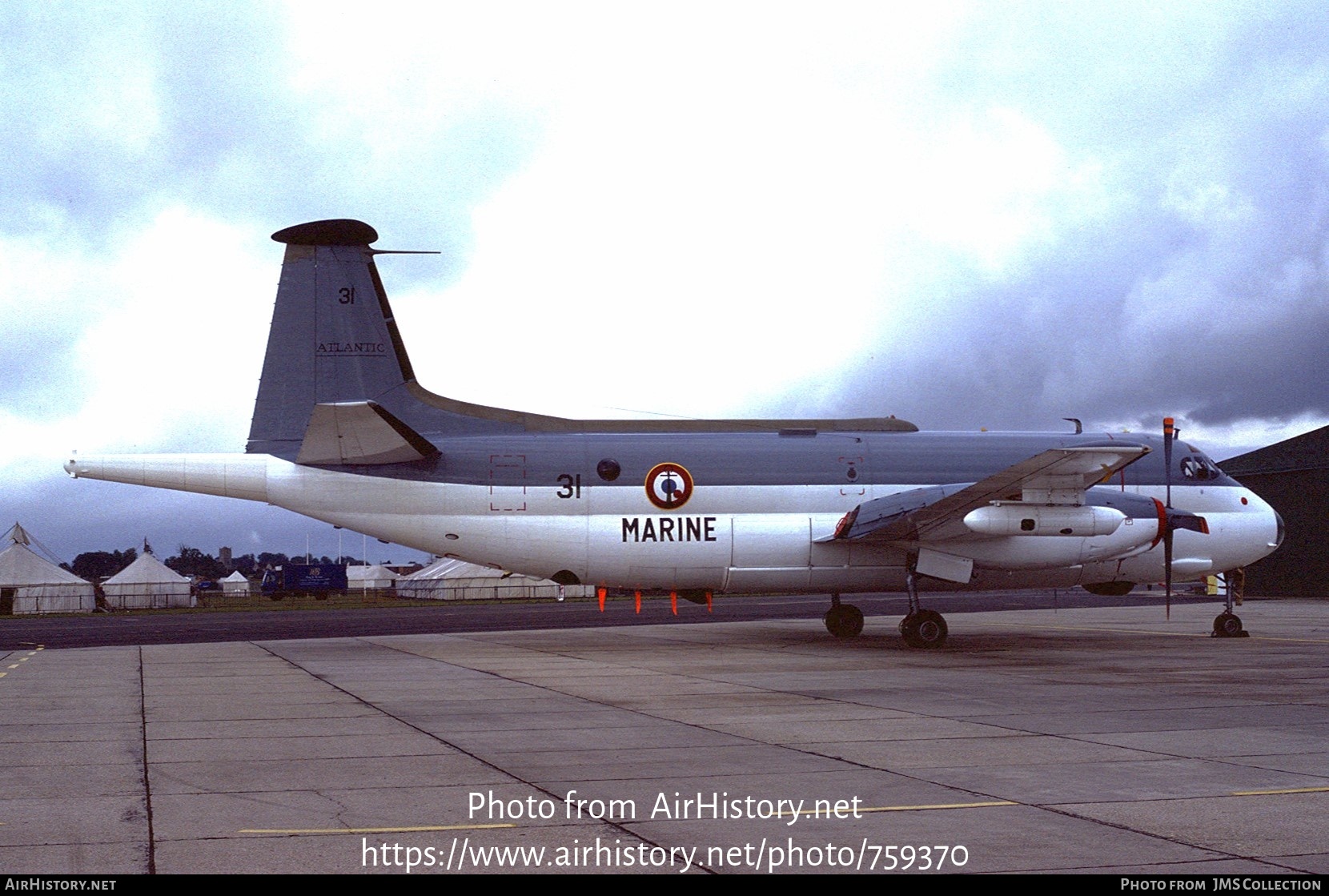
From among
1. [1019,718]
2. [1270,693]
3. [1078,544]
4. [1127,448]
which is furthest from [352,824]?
[1078,544]

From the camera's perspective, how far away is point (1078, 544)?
22.0 metres

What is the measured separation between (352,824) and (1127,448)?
15.7m

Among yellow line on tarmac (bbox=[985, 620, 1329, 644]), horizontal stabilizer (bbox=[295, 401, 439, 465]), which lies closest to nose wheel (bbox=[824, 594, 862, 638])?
yellow line on tarmac (bbox=[985, 620, 1329, 644])

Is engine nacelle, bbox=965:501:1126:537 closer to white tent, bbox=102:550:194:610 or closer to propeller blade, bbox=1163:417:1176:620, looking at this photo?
propeller blade, bbox=1163:417:1176:620

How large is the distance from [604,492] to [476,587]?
46.9 metres

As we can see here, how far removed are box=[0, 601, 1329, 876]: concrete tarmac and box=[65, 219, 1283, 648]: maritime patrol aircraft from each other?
128 inches

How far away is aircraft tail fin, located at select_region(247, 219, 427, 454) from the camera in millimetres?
22531

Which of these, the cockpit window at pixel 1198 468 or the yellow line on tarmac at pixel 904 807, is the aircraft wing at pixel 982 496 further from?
the yellow line on tarmac at pixel 904 807

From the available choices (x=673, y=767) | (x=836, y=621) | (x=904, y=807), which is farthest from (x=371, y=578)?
(x=904, y=807)

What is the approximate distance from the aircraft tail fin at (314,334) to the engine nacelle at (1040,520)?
40.5 ft

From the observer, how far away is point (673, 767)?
9.48m

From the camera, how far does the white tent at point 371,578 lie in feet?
304

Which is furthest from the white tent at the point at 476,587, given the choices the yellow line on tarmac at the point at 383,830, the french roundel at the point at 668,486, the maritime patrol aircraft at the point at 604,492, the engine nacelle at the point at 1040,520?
the yellow line on tarmac at the point at 383,830
